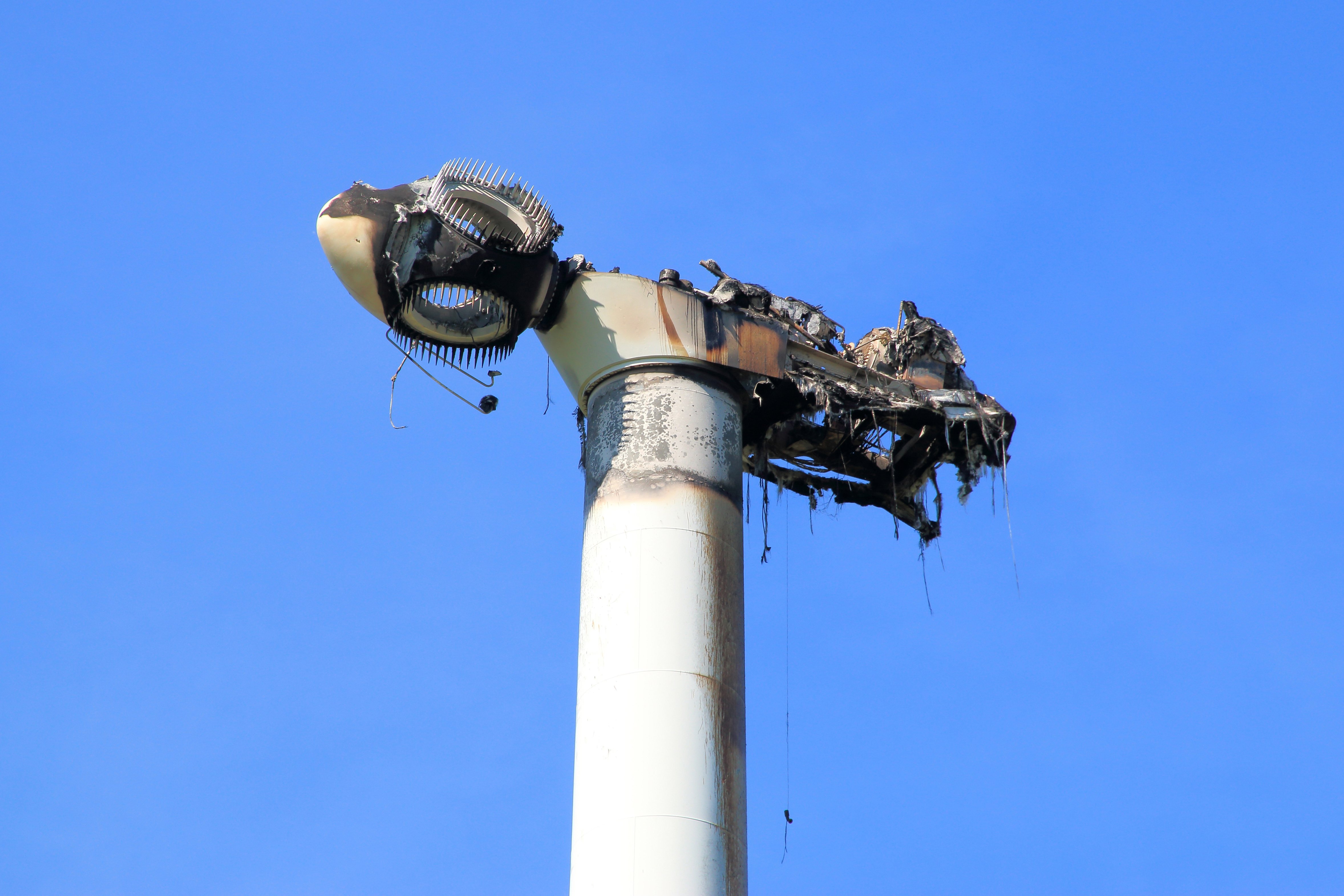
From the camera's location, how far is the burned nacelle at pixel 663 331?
29531 mm

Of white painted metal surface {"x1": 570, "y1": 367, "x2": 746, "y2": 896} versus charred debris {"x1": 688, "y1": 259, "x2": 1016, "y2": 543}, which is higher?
charred debris {"x1": 688, "y1": 259, "x2": 1016, "y2": 543}

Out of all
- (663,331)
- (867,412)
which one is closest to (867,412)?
(867,412)

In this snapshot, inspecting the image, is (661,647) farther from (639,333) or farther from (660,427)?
(639,333)

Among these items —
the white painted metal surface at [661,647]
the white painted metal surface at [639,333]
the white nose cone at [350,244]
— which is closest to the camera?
the white painted metal surface at [661,647]

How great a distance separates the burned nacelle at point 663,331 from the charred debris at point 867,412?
0.04m

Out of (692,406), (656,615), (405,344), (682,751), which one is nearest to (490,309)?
(405,344)

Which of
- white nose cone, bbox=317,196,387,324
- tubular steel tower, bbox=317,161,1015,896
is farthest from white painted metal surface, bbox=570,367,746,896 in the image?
white nose cone, bbox=317,196,387,324

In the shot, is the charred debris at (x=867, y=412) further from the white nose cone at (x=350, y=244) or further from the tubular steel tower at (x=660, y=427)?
the white nose cone at (x=350, y=244)

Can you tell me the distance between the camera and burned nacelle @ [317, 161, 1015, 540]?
96.9 ft

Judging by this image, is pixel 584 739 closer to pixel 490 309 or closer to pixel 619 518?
pixel 619 518

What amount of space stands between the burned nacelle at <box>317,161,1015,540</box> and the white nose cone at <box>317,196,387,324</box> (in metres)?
0.03

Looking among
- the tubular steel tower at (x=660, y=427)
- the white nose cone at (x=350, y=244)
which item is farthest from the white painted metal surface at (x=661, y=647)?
the white nose cone at (x=350, y=244)

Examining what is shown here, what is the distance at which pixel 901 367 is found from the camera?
33656mm

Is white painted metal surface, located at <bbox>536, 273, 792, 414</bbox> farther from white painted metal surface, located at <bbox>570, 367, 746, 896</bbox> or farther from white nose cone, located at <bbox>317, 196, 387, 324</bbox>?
white nose cone, located at <bbox>317, 196, 387, 324</bbox>
